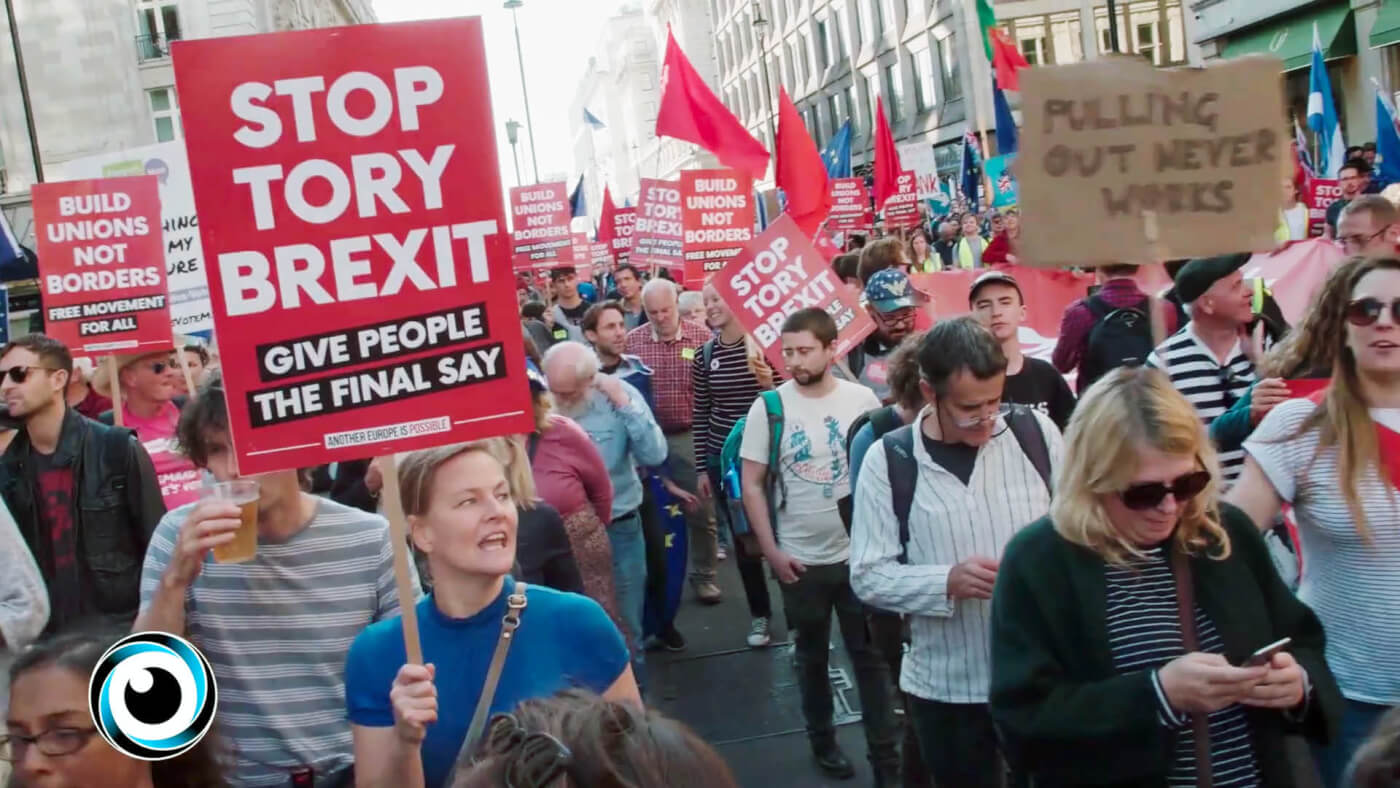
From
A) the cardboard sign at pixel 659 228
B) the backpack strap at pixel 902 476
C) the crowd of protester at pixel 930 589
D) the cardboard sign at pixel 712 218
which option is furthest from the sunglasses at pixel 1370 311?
the cardboard sign at pixel 659 228

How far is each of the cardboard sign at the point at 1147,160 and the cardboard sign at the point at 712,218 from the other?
7381mm

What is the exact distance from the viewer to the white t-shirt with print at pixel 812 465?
555 cm

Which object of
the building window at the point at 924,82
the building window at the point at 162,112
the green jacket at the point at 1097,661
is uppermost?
the building window at the point at 162,112

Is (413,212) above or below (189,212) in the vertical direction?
below

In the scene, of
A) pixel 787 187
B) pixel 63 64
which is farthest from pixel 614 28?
pixel 787 187

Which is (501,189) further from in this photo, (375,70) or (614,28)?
(614,28)

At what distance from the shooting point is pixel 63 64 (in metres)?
39.3

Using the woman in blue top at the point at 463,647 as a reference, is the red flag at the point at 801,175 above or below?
above

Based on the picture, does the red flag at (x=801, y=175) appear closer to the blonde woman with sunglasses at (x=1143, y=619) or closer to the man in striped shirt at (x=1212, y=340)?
the man in striped shirt at (x=1212, y=340)

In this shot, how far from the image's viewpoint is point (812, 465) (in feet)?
18.4

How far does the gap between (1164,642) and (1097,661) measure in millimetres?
136

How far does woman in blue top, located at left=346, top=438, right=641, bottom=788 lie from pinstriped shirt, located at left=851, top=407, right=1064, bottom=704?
1.22 m

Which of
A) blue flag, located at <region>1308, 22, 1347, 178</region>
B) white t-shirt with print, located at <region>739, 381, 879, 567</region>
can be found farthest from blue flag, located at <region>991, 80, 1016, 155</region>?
white t-shirt with print, located at <region>739, 381, 879, 567</region>

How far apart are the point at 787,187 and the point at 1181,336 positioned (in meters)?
6.46
